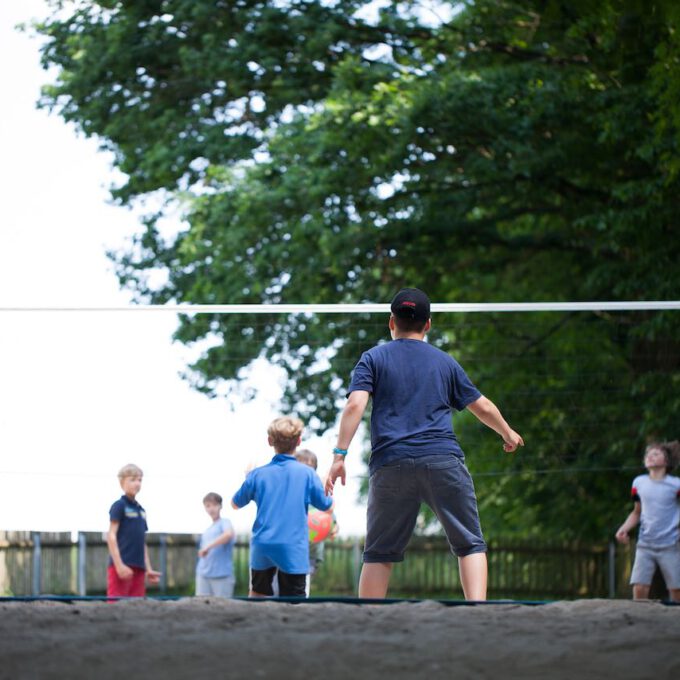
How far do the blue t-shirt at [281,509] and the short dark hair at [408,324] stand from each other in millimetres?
1255

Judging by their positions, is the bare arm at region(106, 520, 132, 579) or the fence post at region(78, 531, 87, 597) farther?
the fence post at region(78, 531, 87, 597)

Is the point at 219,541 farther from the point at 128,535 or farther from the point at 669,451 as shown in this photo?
the point at 669,451

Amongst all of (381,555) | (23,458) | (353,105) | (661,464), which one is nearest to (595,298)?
(353,105)

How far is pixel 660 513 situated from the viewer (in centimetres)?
951

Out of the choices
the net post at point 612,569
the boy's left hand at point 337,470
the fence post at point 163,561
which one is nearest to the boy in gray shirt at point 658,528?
the boy's left hand at point 337,470

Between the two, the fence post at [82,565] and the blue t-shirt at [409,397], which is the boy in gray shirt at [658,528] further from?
the fence post at [82,565]

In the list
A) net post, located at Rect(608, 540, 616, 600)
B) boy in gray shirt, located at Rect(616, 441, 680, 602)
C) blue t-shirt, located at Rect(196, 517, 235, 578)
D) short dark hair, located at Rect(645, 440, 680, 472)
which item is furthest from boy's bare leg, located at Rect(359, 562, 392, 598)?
net post, located at Rect(608, 540, 616, 600)

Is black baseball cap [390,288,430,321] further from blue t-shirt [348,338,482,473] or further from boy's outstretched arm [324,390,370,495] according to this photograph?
boy's outstretched arm [324,390,370,495]

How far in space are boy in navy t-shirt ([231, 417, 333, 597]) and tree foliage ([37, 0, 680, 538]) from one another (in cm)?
696

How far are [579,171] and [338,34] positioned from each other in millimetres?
3630

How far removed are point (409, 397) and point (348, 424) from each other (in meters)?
0.29

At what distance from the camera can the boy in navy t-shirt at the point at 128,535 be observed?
28.6 feet

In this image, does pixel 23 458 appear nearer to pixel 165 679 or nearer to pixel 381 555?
pixel 381 555

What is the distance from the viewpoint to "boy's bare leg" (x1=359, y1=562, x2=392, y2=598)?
18.6 feet
